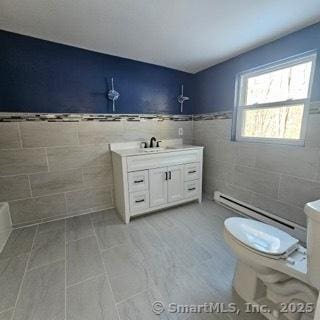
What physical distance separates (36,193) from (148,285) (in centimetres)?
166

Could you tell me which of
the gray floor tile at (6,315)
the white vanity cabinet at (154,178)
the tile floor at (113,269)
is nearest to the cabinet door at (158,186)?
the white vanity cabinet at (154,178)

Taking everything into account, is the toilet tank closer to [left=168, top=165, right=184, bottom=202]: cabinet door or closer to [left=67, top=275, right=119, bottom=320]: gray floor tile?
[left=67, top=275, right=119, bottom=320]: gray floor tile

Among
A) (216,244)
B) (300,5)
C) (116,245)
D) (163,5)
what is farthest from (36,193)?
(300,5)

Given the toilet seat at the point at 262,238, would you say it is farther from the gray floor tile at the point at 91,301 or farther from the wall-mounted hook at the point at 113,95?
the wall-mounted hook at the point at 113,95

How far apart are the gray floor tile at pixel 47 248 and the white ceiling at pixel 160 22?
2.11 meters

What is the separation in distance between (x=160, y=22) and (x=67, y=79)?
123 centimetres

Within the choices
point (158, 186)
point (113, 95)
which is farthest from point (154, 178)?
point (113, 95)

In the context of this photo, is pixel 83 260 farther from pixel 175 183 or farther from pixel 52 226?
pixel 175 183

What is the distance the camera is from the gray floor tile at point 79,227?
6.35 ft

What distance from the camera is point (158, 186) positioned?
230 cm

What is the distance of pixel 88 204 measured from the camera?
2.40 metres

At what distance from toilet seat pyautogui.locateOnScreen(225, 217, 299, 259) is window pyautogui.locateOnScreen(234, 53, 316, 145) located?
3.43 ft

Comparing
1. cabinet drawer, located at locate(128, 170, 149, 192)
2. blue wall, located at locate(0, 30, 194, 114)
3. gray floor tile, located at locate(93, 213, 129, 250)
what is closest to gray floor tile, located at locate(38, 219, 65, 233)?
gray floor tile, located at locate(93, 213, 129, 250)

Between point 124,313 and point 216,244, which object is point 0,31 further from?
point 216,244
